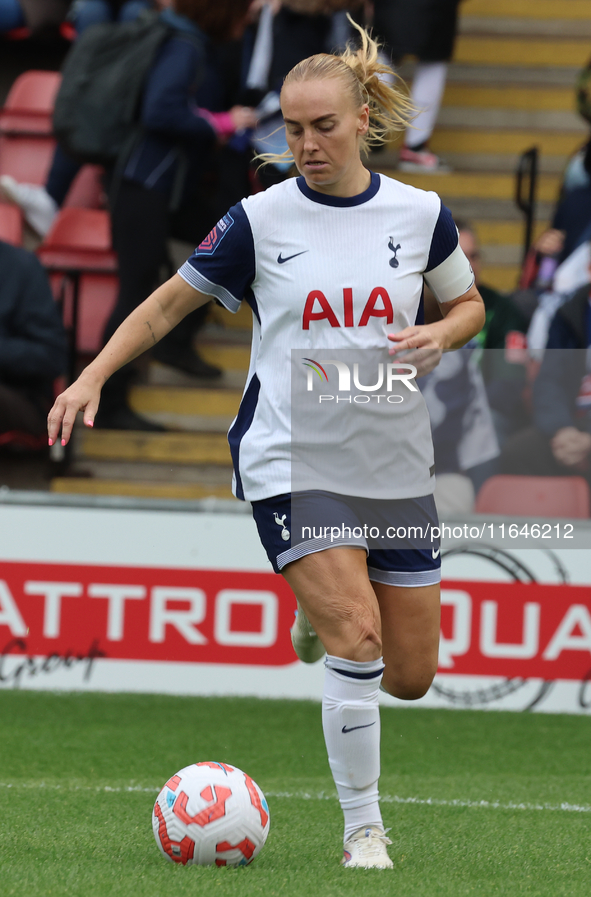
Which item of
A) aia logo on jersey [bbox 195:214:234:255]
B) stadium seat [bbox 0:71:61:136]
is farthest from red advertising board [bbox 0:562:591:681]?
stadium seat [bbox 0:71:61:136]

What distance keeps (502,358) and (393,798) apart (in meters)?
2.78

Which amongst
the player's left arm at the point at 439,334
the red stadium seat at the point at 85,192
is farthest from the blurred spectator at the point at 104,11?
the player's left arm at the point at 439,334

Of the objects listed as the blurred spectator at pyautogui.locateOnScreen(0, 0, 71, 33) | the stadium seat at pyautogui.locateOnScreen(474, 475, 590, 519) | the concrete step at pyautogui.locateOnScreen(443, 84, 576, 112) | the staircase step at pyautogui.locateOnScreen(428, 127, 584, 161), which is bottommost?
the stadium seat at pyautogui.locateOnScreen(474, 475, 590, 519)

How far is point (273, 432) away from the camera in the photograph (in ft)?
11.3

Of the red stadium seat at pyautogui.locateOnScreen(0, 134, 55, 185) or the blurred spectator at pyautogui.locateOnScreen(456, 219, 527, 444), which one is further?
the red stadium seat at pyautogui.locateOnScreen(0, 134, 55, 185)

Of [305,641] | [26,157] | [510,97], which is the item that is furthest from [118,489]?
[510,97]

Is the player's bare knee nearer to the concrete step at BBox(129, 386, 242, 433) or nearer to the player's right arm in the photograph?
the player's right arm

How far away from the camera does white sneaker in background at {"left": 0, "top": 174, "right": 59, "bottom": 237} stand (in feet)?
29.2

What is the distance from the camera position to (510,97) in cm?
1074

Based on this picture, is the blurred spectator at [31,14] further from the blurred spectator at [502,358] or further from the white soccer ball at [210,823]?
the white soccer ball at [210,823]

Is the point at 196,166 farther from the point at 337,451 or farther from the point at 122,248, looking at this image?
the point at 337,451

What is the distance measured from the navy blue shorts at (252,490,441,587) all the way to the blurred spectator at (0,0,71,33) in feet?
26.5

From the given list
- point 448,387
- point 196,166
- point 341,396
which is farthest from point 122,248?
point 341,396

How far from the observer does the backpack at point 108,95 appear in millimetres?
7523
